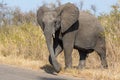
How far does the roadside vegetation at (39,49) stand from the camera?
14.1 m

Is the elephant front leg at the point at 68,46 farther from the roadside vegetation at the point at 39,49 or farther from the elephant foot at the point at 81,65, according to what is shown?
the roadside vegetation at the point at 39,49

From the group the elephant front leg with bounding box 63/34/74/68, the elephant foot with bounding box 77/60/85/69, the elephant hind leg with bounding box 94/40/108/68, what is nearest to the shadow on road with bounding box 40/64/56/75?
the elephant front leg with bounding box 63/34/74/68

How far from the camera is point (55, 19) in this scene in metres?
15.0

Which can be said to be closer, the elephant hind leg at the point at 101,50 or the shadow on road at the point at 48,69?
the shadow on road at the point at 48,69

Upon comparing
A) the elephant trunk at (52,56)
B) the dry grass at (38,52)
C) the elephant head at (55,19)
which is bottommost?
the dry grass at (38,52)

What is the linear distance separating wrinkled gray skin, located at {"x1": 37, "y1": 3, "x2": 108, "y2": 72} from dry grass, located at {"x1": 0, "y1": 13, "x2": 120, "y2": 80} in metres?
0.40

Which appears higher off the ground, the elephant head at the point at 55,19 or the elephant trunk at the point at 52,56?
the elephant head at the point at 55,19

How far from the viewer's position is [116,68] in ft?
45.3

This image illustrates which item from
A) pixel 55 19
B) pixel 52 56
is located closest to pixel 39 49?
pixel 55 19

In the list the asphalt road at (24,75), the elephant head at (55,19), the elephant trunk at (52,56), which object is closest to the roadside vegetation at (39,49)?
the elephant trunk at (52,56)

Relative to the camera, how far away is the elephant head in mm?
14578

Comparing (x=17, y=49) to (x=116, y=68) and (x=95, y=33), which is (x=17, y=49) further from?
(x=116, y=68)

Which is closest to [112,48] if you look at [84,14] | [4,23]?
[84,14]

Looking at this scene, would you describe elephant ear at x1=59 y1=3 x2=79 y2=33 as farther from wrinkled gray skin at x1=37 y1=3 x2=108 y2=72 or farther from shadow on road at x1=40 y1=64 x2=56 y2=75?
shadow on road at x1=40 y1=64 x2=56 y2=75
